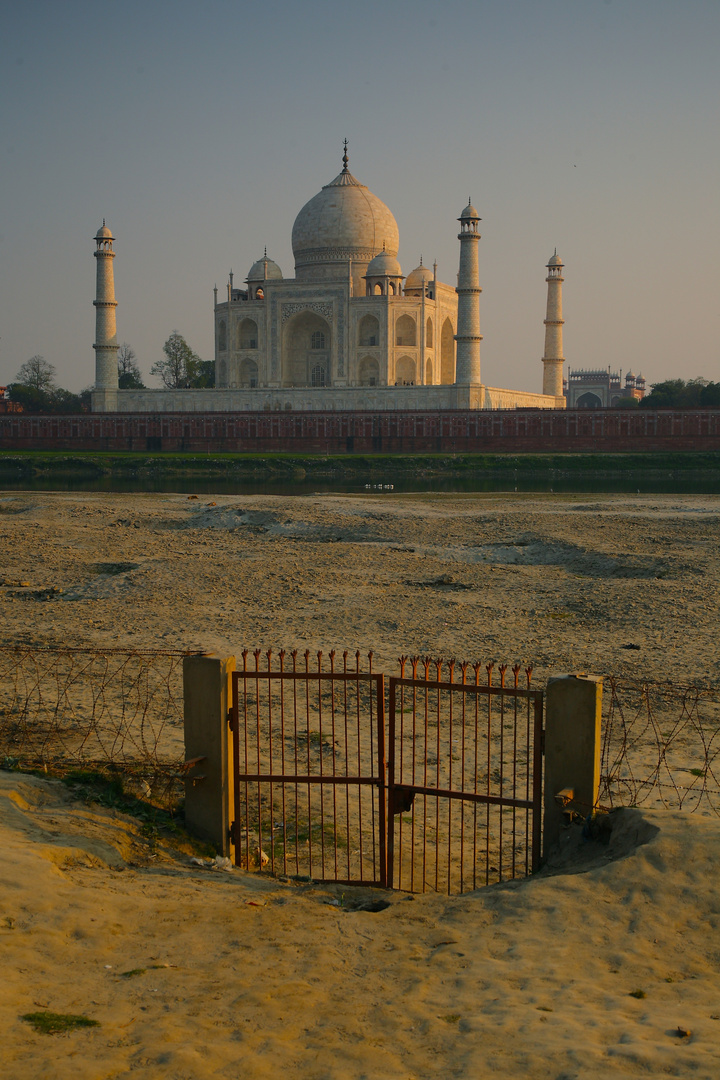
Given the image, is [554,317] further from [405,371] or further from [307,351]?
[307,351]

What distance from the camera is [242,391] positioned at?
42750 millimetres

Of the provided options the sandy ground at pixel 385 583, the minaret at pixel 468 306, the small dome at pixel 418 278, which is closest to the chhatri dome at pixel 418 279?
the small dome at pixel 418 278

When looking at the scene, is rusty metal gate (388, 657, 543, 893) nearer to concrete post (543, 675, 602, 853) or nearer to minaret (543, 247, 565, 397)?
concrete post (543, 675, 602, 853)

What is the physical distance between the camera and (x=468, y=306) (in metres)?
39.3

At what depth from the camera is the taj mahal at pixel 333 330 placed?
4262cm

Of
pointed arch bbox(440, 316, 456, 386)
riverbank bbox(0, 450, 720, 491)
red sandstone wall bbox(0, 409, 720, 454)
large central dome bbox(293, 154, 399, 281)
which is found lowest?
riverbank bbox(0, 450, 720, 491)

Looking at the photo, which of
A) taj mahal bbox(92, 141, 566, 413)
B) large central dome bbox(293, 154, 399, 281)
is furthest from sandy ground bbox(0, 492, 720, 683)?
large central dome bbox(293, 154, 399, 281)

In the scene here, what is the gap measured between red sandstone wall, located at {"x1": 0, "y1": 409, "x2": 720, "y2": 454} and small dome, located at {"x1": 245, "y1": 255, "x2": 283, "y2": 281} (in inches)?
387

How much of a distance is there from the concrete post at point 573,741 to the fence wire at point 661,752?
24cm

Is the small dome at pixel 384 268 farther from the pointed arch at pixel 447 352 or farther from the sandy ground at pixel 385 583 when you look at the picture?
the sandy ground at pixel 385 583

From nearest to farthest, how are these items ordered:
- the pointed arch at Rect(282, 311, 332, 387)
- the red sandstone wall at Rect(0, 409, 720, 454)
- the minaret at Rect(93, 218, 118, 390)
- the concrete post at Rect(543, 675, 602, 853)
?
the concrete post at Rect(543, 675, 602, 853) → the red sandstone wall at Rect(0, 409, 720, 454) → the minaret at Rect(93, 218, 118, 390) → the pointed arch at Rect(282, 311, 332, 387)

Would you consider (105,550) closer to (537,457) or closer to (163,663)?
(163,663)

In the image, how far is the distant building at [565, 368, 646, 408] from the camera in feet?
237

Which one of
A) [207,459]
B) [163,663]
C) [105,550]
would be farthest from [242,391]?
[163,663]
